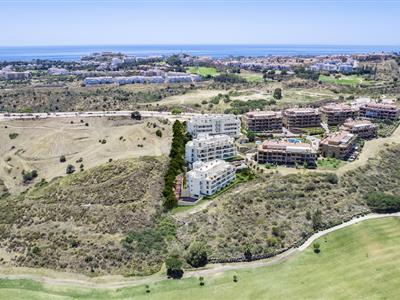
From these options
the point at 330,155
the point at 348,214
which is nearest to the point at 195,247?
the point at 348,214

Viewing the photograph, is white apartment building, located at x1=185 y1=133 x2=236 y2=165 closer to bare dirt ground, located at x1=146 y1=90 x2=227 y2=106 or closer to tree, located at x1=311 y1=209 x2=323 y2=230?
tree, located at x1=311 y1=209 x2=323 y2=230

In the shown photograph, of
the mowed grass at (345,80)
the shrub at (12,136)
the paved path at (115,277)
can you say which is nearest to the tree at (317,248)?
the paved path at (115,277)

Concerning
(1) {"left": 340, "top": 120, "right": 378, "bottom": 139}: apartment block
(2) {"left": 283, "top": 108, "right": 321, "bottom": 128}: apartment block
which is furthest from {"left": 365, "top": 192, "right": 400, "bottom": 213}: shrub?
(2) {"left": 283, "top": 108, "right": 321, "bottom": 128}: apartment block

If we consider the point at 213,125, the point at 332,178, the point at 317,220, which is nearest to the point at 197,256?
the point at 317,220

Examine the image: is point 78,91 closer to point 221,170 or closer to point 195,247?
point 221,170

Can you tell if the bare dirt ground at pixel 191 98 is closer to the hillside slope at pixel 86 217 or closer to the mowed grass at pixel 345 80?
the mowed grass at pixel 345 80

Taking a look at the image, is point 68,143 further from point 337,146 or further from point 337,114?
point 337,114

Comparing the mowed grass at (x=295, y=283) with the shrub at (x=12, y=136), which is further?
the shrub at (x=12, y=136)
